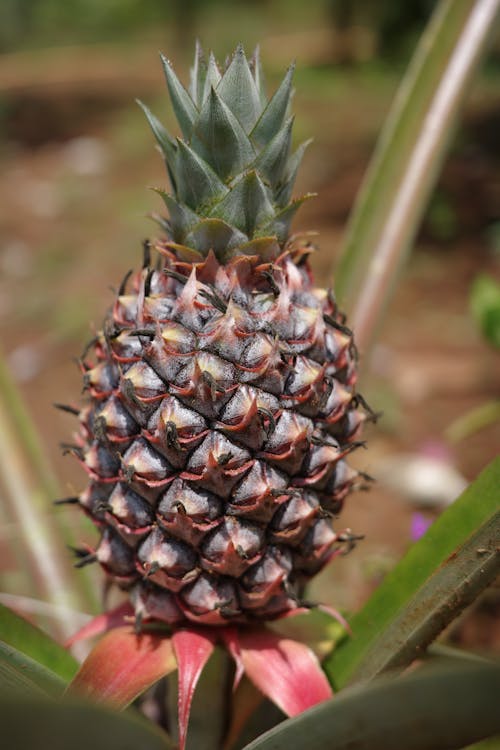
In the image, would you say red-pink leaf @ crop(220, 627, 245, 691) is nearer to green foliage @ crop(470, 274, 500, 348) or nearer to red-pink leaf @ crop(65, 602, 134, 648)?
red-pink leaf @ crop(65, 602, 134, 648)

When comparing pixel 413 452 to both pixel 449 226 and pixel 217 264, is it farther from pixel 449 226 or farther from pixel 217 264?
pixel 449 226

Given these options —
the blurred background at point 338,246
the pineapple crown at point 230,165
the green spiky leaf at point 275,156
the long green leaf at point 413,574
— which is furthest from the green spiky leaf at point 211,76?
the long green leaf at point 413,574

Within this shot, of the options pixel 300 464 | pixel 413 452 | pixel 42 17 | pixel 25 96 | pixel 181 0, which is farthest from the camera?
pixel 42 17

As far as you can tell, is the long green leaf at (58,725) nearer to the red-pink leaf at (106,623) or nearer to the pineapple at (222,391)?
the pineapple at (222,391)

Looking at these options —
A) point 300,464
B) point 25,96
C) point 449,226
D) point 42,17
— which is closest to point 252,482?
point 300,464

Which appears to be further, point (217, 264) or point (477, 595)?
point (217, 264)

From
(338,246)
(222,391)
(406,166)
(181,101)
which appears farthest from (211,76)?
(338,246)
